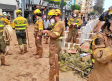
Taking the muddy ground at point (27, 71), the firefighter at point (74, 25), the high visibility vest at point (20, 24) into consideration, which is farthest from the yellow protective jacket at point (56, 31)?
the firefighter at point (74, 25)

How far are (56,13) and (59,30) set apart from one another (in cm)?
50

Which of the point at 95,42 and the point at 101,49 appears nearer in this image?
the point at 101,49

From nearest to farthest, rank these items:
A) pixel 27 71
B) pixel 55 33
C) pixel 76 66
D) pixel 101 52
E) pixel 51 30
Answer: pixel 101 52 → pixel 55 33 → pixel 51 30 → pixel 27 71 → pixel 76 66

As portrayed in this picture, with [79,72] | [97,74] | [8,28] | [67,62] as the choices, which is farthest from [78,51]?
[97,74]

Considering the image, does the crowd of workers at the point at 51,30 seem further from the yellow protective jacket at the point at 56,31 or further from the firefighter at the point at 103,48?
the firefighter at the point at 103,48

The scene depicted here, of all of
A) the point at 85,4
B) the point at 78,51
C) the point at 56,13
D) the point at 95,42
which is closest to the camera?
the point at 95,42

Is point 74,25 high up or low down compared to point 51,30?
up

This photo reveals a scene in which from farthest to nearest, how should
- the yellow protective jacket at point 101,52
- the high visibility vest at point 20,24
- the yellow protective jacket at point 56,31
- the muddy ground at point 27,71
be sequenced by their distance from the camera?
1. the high visibility vest at point 20,24
2. the muddy ground at point 27,71
3. the yellow protective jacket at point 56,31
4. the yellow protective jacket at point 101,52

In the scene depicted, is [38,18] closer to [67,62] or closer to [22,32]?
[22,32]

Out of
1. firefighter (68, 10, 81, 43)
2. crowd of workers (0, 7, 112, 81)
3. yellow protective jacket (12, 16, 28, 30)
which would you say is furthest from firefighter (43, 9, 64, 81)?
firefighter (68, 10, 81, 43)

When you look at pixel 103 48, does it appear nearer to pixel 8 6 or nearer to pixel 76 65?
pixel 76 65

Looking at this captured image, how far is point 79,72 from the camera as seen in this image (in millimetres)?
4289

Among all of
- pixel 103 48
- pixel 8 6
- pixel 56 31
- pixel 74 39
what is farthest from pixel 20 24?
pixel 8 6

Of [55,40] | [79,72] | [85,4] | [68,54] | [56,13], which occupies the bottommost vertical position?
[79,72]
